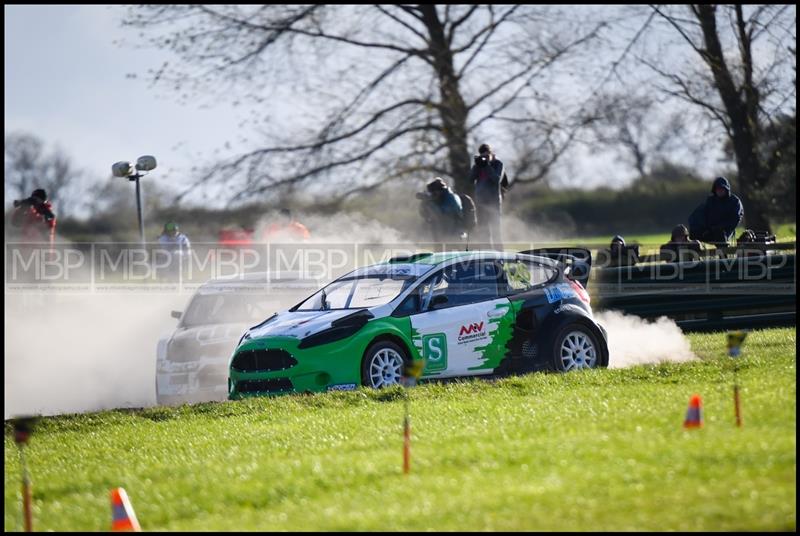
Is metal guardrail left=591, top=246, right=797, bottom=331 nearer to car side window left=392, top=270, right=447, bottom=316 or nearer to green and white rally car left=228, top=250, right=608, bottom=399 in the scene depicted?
green and white rally car left=228, top=250, right=608, bottom=399

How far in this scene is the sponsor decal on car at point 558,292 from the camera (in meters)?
13.6

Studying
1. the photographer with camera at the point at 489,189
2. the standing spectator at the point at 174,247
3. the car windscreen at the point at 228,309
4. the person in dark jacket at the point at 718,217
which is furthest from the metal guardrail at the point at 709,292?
the standing spectator at the point at 174,247

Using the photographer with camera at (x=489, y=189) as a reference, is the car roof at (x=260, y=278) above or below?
below

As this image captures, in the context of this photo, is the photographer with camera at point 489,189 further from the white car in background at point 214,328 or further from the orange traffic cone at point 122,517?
the orange traffic cone at point 122,517

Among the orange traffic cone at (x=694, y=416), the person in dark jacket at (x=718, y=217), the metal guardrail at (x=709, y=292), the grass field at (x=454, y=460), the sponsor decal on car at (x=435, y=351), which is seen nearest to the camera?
the grass field at (x=454, y=460)

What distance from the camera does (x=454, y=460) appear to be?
26.1 feet

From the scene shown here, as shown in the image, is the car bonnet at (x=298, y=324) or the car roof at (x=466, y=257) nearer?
the car bonnet at (x=298, y=324)

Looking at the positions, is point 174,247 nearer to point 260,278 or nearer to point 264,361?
point 260,278

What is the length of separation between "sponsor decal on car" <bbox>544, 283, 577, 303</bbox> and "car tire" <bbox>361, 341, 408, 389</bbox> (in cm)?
187

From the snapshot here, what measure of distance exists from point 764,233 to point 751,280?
2332 mm

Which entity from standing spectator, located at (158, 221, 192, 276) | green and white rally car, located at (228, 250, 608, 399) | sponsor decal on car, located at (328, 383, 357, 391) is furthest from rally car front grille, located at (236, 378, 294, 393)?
standing spectator, located at (158, 221, 192, 276)

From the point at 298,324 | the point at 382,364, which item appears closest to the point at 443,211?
the point at 298,324

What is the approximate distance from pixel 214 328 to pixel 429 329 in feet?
10.7

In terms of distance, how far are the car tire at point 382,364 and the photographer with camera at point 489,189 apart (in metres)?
7.85
